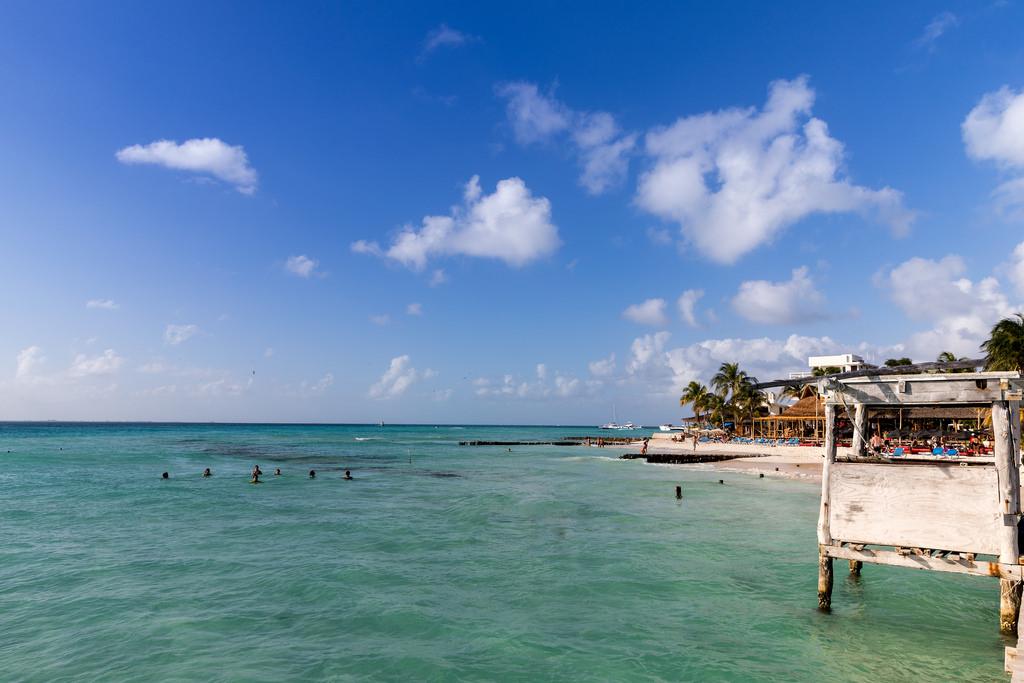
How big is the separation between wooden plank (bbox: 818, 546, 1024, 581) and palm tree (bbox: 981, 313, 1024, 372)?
4167 cm

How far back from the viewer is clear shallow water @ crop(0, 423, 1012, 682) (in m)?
9.88

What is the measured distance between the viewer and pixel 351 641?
10969mm

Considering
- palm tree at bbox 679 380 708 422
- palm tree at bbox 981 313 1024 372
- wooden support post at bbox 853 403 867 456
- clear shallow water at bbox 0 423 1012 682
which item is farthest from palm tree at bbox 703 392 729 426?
wooden support post at bbox 853 403 867 456

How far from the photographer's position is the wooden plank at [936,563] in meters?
8.99

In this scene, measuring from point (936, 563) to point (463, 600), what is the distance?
377 inches

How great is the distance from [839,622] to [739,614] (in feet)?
6.34

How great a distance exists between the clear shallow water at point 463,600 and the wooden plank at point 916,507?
216cm

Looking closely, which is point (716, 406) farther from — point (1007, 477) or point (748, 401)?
point (1007, 477)

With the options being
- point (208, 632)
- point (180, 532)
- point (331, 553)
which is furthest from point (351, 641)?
point (180, 532)

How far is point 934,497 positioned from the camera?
30.7 ft

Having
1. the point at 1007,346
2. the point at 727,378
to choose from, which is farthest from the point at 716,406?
the point at 1007,346

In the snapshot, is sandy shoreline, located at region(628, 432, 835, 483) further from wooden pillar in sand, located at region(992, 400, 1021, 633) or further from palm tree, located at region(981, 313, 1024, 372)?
wooden pillar in sand, located at region(992, 400, 1021, 633)

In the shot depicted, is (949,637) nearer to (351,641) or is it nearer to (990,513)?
(990,513)

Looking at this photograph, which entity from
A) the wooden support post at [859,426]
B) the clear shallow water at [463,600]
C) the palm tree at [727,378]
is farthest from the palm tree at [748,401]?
the wooden support post at [859,426]
